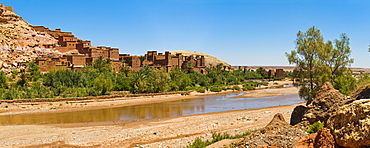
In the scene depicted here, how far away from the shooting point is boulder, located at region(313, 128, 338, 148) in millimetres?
5387

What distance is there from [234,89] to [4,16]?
2084 inches

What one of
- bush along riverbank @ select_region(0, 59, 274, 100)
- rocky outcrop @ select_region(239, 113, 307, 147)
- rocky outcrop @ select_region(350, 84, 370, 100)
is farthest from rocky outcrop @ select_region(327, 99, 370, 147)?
bush along riverbank @ select_region(0, 59, 274, 100)

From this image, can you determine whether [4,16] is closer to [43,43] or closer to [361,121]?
[43,43]

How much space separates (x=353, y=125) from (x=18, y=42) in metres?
68.0

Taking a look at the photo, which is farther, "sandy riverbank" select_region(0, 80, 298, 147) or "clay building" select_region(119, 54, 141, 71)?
"clay building" select_region(119, 54, 141, 71)

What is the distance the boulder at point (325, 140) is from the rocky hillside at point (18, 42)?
178 feet

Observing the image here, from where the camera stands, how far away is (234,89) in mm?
51062

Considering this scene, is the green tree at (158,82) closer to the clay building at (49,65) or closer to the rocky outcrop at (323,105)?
the clay building at (49,65)

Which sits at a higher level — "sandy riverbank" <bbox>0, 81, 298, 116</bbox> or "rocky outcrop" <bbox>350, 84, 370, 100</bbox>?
"rocky outcrop" <bbox>350, 84, 370, 100</bbox>

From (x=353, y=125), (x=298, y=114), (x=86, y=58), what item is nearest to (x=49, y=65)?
(x=86, y=58)

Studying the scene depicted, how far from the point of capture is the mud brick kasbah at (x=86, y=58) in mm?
51656

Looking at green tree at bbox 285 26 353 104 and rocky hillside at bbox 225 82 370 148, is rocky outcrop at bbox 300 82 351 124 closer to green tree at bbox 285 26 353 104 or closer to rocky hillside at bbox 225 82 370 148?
rocky hillside at bbox 225 82 370 148

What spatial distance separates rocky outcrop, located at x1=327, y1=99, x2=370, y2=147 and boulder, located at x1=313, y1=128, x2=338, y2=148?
0.15 metres

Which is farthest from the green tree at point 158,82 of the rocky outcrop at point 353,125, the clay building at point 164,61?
the rocky outcrop at point 353,125
